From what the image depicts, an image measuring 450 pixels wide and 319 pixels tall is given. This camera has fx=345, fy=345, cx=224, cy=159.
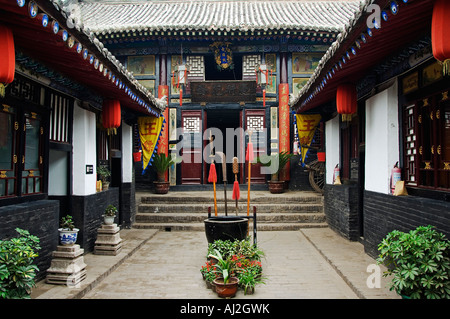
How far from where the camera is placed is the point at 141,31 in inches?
452

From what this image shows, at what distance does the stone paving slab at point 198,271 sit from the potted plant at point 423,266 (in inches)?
28.6

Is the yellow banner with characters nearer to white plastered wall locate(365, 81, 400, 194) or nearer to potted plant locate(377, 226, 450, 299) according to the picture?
white plastered wall locate(365, 81, 400, 194)

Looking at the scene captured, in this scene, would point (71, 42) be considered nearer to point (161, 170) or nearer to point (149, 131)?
point (149, 131)

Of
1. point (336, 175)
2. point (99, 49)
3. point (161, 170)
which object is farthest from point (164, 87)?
point (99, 49)

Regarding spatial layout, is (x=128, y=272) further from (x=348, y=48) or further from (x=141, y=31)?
(x=141, y=31)

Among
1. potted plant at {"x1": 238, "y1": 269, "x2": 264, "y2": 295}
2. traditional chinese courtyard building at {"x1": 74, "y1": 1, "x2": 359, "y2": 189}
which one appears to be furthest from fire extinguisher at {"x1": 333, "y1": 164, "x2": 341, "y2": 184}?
potted plant at {"x1": 238, "y1": 269, "x2": 264, "y2": 295}

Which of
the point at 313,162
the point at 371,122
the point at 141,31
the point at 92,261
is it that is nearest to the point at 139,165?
the point at 141,31

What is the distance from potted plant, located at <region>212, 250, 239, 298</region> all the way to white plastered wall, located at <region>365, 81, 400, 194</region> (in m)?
2.82

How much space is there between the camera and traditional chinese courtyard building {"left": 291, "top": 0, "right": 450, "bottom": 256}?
3615 mm

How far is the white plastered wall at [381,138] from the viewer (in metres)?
5.45

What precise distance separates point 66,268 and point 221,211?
5303 millimetres

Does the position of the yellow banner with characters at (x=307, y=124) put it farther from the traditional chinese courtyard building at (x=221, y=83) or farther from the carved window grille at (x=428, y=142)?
the carved window grille at (x=428, y=142)

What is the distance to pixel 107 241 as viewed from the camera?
635 cm

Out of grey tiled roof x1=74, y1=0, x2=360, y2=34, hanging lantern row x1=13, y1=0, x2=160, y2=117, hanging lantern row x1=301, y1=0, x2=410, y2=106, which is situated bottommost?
hanging lantern row x1=13, y1=0, x2=160, y2=117
